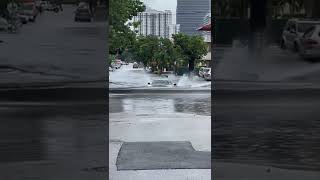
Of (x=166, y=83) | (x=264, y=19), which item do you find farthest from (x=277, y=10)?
(x=166, y=83)

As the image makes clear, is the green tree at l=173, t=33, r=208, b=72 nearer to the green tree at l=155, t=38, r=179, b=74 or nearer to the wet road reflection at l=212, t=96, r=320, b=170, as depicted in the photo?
the green tree at l=155, t=38, r=179, b=74

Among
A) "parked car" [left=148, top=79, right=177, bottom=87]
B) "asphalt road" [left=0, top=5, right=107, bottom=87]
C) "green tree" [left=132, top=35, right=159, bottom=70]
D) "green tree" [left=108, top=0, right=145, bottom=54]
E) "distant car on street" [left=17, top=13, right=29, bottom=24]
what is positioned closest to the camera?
"asphalt road" [left=0, top=5, right=107, bottom=87]

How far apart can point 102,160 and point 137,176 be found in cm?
194

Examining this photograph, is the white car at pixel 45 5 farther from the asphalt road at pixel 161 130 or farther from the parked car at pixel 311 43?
the asphalt road at pixel 161 130

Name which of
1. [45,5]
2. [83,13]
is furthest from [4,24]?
[83,13]

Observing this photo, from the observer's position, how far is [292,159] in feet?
15.8

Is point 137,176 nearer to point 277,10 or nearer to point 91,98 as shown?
point 91,98

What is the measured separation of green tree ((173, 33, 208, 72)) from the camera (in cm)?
3216

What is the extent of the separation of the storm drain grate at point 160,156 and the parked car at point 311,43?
2554 mm

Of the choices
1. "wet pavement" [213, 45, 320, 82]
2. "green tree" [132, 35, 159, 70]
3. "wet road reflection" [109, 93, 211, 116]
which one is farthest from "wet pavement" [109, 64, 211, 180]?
"green tree" [132, 35, 159, 70]

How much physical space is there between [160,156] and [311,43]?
11.6ft

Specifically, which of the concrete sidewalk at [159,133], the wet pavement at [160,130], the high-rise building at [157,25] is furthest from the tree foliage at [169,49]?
the concrete sidewalk at [159,133]

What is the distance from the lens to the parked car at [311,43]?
4848 millimetres

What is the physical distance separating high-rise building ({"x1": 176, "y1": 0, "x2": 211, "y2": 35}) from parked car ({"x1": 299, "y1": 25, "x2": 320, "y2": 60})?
52.5 ft
